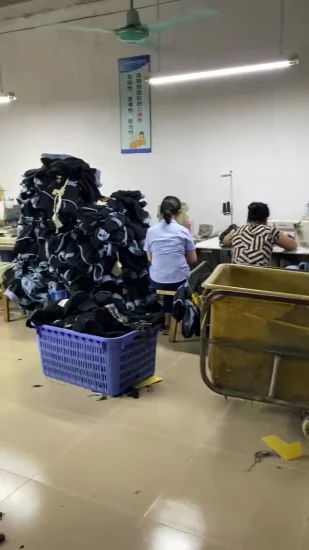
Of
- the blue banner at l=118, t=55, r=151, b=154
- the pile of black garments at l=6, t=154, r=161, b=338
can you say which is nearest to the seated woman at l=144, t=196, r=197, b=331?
the pile of black garments at l=6, t=154, r=161, b=338

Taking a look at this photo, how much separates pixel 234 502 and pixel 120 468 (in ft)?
1.87

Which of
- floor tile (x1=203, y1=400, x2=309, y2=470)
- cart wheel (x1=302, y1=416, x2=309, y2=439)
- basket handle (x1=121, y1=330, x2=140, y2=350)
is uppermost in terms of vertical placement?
basket handle (x1=121, y1=330, x2=140, y2=350)

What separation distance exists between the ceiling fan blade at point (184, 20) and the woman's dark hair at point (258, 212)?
88.5 inches

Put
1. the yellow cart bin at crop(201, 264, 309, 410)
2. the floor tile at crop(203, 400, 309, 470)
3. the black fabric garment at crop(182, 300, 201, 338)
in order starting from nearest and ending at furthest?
the yellow cart bin at crop(201, 264, 309, 410) → the floor tile at crop(203, 400, 309, 470) → the black fabric garment at crop(182, 300, 201, 338)

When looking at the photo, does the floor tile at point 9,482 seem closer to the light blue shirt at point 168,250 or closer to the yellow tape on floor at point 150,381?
the yellow tape on floor at point 150,381

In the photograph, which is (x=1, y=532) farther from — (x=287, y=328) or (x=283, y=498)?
(x=287, y=328)

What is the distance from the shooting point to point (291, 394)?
2.28 metres

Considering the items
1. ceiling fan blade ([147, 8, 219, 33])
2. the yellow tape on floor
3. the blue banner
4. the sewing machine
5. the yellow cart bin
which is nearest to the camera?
the yellow cart bin

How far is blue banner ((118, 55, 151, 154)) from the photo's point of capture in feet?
17.4

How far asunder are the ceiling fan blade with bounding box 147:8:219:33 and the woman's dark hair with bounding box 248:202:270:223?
7.38 feet

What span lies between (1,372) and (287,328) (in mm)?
2265

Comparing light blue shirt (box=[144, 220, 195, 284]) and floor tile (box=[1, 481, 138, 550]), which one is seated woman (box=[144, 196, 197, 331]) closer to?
light blue shirt (box=[144, 220, 195, 284])

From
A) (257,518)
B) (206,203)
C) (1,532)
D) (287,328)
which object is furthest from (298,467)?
(206,203)

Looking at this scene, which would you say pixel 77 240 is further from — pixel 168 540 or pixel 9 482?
pixel 168 540
